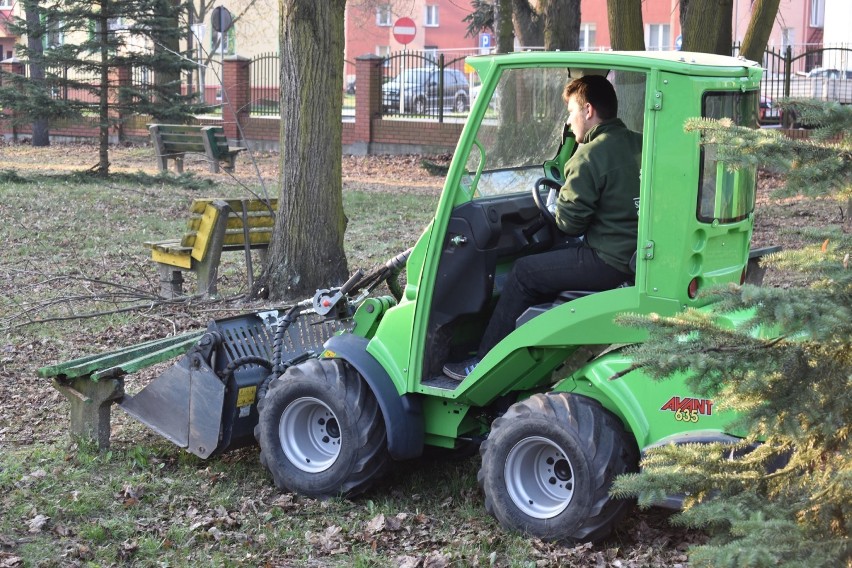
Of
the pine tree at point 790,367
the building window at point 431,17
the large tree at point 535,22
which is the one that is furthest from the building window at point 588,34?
the pine tree at point 790,367

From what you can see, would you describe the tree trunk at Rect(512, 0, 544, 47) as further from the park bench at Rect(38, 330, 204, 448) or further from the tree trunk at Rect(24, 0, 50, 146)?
the park bench at Rect(38, 330, 204, 448)

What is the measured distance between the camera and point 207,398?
5695 millimetres

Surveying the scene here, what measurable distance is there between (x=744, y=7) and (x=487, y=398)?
4185cm

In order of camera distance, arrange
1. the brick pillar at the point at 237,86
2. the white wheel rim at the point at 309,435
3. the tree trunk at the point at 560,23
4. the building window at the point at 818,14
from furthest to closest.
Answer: the building window at the point at 818,14, the brick pillar at the point at 237,86, the tree trunk at the point at 560,23, the white wheel rim at the point at 309,435

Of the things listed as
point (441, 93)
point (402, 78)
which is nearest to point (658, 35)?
point (402, 78)

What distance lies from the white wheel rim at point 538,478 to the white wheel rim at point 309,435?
1.02 m

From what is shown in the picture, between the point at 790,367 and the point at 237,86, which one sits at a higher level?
the point at 237,86

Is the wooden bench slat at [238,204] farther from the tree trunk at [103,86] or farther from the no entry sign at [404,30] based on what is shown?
the no entry sign at [404,30]

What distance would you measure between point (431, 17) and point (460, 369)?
59892 mm

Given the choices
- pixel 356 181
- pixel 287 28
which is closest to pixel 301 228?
pixel 287 28

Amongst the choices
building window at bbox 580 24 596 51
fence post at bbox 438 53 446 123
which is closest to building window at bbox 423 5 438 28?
building window at bbox 580 24 596 51

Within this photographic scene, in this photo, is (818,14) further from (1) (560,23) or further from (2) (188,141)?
(2) (188,141)

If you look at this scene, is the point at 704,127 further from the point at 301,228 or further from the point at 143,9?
the point at 143,9

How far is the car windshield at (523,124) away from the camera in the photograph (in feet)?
16.2
